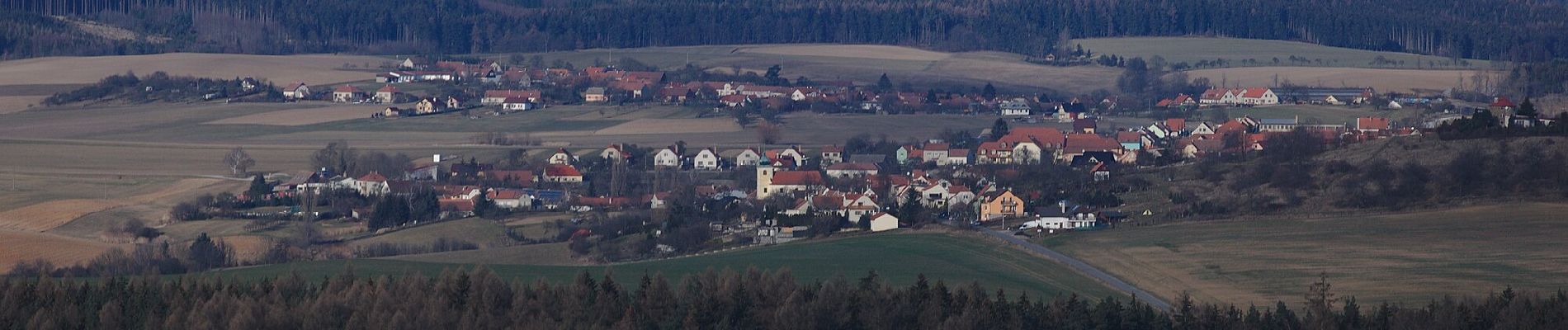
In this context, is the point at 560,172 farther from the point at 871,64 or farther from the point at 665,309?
the point at 871,64

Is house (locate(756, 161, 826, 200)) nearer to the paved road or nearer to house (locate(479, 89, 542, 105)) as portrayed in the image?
the paved road

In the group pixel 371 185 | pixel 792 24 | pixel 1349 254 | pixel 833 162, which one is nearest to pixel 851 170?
pixel 833 162

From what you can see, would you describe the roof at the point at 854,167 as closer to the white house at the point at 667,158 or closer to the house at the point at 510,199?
the white house at the point at 667,158

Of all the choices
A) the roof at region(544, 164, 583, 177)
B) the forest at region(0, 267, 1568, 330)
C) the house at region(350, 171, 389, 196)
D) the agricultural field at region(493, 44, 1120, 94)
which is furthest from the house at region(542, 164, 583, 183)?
the agricultural field at region(493, 44, 1120, 94)

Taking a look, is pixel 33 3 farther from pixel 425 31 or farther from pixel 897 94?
pixel 897 94

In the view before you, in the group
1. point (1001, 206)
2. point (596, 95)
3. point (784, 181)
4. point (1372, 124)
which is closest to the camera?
point (1001, 206)

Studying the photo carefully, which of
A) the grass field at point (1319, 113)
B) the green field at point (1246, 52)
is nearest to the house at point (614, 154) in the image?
the grass field at point (1319, 113)

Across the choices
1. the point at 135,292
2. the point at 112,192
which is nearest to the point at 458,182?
the point at 112,192
